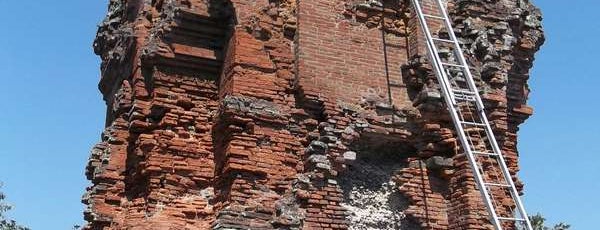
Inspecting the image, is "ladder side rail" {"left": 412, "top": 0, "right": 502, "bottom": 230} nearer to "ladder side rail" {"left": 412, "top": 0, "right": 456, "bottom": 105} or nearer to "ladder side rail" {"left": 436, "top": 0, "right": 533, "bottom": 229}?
"ladder side rail" {"left": 412, "top": 0, "right": 456, "bottom": 105}

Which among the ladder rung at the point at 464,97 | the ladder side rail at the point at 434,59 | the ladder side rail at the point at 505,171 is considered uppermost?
the ladder side rail at the point at 434,59

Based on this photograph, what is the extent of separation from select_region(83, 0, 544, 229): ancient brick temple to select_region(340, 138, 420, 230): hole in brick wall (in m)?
0.02

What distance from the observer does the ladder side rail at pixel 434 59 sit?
28.4 feet

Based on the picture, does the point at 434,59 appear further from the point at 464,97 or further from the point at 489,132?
the point at 489,132

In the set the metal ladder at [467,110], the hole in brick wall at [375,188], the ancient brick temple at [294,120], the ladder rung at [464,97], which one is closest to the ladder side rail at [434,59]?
the metal ladder at [467,110]

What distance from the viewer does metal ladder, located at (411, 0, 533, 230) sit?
8625mm

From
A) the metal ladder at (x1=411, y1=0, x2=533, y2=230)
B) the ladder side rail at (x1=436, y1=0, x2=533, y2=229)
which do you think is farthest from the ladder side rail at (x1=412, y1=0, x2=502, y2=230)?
the ladder side rail at (x1=436, y1=0, x2=533, y2=229)

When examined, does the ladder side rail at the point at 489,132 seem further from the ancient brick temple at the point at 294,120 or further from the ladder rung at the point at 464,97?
the ancient brick temple at the point at 294,120

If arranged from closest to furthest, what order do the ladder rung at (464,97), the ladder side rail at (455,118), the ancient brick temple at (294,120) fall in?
the ladder side rail at (455,118) → the ancient brick temple at (294,120) → the ladder rung at (464,97)

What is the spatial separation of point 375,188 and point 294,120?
1.30m

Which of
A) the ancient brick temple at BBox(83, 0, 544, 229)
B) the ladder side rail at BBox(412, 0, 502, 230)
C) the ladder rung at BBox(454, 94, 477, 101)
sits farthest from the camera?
the ladder rung at BBox(454, 94, 477, 101)

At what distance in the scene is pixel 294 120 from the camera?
875 centimetres

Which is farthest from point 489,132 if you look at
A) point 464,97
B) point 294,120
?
point 294,120

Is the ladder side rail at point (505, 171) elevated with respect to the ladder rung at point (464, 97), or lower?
lower
